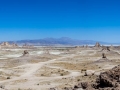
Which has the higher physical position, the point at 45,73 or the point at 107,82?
the point at 107,82

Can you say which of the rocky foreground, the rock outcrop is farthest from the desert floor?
the rock outcrop

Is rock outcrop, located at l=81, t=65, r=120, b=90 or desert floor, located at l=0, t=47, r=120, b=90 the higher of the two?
rock outcrop, located at l=81, t=65, r=120, b=90

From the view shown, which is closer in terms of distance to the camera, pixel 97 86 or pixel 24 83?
pixel 97 86

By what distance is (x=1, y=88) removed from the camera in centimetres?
3378

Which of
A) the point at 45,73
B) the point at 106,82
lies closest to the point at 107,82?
the point at 106,82

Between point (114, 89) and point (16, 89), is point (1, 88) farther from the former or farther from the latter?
point (114, 89)

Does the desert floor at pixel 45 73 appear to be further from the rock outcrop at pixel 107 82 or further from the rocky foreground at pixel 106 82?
the rock outcrop at pixel 107 82

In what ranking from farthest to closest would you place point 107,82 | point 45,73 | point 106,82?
point 45,73 → point 106,82 → point 107,82

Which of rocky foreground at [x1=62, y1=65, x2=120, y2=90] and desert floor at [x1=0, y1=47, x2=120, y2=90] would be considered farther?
desert floor at [x1=0, y1=47, x2=120, y2=90]

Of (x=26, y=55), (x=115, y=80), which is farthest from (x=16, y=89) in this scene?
(x=26, y=55)

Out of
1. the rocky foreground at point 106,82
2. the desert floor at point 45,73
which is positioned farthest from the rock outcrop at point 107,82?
the desert floor at point 45,73

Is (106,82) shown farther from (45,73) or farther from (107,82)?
(45,73)

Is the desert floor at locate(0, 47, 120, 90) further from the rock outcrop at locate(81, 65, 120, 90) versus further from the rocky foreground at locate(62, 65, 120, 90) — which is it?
the rock outcrop at locate(81, 65, 120, 90)

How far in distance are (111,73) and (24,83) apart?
16358 millimetres
